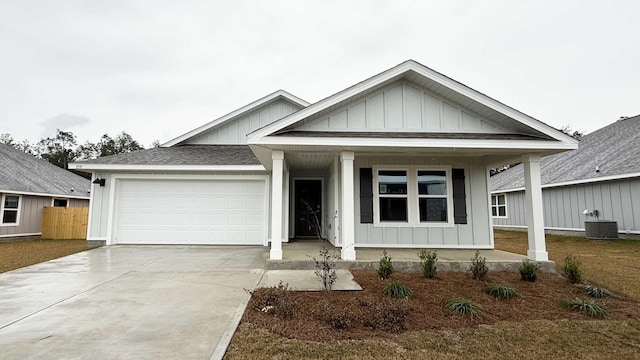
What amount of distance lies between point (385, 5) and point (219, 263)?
32.7ft

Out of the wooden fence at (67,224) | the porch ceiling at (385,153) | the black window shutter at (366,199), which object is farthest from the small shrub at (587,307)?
the wooden fence at (67,224)

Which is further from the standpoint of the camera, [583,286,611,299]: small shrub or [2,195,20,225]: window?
[2,195,20,225]: window

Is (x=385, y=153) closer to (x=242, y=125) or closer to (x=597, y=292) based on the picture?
(x=597, y=292)

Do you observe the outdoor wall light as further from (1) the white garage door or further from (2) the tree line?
(2) the tree line

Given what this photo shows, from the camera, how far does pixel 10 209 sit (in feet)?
44.4

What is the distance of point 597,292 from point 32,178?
21.5 metres

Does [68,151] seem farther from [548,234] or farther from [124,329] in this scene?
[548,234]

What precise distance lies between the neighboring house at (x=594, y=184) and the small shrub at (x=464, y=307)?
10743 mm

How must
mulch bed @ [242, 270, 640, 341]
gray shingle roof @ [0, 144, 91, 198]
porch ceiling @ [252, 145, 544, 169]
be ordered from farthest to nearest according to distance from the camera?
gray shingle roof @ [0, 144, 91, 198], porch ceiling @ [252, 145, 544, 169], mulch bed @ [242, 270, 640, 341]

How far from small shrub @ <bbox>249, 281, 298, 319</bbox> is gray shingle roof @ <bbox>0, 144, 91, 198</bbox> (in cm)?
1446

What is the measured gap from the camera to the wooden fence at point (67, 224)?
14.7 m

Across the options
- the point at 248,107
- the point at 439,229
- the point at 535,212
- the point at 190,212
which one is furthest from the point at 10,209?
the point at 535,212

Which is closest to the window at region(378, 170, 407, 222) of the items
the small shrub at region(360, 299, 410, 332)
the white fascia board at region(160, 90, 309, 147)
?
the small shrub at region(360, 299, 410, 332)

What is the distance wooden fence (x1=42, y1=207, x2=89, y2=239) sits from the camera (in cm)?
1472
